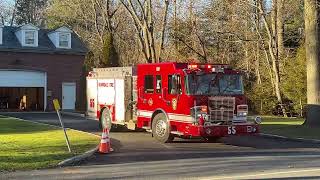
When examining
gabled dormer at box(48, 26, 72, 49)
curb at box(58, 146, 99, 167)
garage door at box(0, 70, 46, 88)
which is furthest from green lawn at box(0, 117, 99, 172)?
gabled dormer at box(48, 26, 72, 49)

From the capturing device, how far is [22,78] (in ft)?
152

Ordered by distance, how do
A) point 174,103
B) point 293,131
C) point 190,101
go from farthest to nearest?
1. point 293,131
2. point 174,103
3. point 190,101

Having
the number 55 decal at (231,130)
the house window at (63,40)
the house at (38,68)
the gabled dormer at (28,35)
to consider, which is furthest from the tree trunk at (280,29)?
the number 55 decal at (231,130)

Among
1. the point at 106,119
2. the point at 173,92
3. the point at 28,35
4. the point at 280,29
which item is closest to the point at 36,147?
the point at 173,92

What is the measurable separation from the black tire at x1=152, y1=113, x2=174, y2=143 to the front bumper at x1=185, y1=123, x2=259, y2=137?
4.22 feet

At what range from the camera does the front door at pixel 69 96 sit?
159 feet

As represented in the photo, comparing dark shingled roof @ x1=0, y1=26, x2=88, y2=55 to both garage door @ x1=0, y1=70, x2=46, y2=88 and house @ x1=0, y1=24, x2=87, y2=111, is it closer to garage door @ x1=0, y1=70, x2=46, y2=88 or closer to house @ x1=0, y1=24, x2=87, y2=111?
house @ x1=0, y1=24, x2=87, y2=111

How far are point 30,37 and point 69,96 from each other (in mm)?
6088

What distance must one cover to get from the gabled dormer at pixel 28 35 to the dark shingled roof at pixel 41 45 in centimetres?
37

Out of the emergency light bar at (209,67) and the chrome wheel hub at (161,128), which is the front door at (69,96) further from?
the emergency light bar at (209,67)

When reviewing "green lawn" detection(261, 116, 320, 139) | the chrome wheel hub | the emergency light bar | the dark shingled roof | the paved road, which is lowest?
the paved road

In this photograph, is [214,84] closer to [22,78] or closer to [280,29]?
[280,29]

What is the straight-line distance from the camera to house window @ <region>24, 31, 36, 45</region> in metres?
46.7

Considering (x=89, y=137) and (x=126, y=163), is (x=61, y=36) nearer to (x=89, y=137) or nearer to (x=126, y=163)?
(x=89, y=137)
